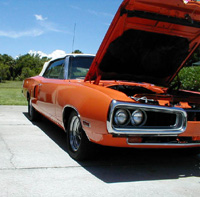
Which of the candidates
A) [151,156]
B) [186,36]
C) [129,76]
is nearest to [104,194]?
[151,156]

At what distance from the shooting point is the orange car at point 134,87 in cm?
305

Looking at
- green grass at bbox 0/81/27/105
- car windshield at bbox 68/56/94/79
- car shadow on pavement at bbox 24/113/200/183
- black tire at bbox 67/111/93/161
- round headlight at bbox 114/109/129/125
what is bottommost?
car shadow on pavement at bbox 24/113/200/183

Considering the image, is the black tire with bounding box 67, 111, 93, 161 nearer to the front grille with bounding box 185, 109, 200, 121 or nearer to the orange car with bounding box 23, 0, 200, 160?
the orange car with bounding box 23, 0, 200, 160

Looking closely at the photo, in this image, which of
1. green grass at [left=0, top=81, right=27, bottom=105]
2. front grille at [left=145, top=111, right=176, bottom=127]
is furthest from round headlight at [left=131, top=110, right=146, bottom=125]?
green grass at [left=0, top=81, right=27, bottom=105]

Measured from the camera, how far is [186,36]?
4102 millimetres

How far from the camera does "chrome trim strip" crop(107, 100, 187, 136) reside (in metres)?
2.92

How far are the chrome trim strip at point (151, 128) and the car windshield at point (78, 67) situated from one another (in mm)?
1762

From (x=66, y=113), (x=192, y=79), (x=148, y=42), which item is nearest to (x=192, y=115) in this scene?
(x=148, y=42)

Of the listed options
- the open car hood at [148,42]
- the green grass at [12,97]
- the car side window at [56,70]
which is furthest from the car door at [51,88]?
the green grass at [12,97]

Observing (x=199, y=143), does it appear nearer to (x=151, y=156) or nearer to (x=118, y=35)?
(x=151, y=156)

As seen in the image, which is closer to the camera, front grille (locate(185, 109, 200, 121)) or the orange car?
the orange car

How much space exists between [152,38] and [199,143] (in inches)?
62.0

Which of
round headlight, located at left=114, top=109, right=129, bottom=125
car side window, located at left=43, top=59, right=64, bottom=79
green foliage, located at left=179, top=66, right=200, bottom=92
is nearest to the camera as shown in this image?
round headlight, located at left=114, top=109, right=129, bottom=125

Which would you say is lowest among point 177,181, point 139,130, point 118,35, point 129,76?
point 177,181
